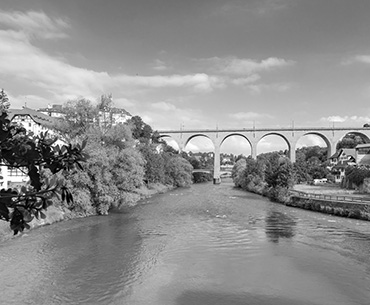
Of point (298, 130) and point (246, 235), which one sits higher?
point (298, 130)

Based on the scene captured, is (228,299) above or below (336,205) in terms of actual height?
below

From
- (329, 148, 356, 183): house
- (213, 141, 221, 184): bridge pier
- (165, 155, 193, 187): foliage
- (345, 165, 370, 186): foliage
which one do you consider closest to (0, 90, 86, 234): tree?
(345, 165, 370, 186): foliage

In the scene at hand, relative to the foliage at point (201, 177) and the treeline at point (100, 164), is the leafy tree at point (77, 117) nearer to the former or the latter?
the treeline at point (100, 164)

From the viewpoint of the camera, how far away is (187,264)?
12383mm

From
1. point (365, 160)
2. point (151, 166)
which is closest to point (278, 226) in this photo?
point (151, 166)

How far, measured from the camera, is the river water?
31.2ft

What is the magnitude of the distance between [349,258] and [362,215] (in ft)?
38.2

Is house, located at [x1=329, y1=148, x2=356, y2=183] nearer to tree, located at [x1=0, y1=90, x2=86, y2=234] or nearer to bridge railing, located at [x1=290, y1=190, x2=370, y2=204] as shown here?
bridge railing, located at [x1=290, y1=190, x2=370, y2=204]

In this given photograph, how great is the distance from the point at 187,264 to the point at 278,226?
970cm

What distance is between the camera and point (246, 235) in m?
17.2

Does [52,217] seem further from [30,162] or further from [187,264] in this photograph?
[30,162]

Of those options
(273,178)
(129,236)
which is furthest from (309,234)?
(273,178)

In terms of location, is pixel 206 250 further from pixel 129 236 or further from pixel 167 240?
pixel 129 236


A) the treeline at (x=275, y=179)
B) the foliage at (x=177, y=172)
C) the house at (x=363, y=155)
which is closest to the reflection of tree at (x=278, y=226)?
the treeline at (x=275, y=179)
